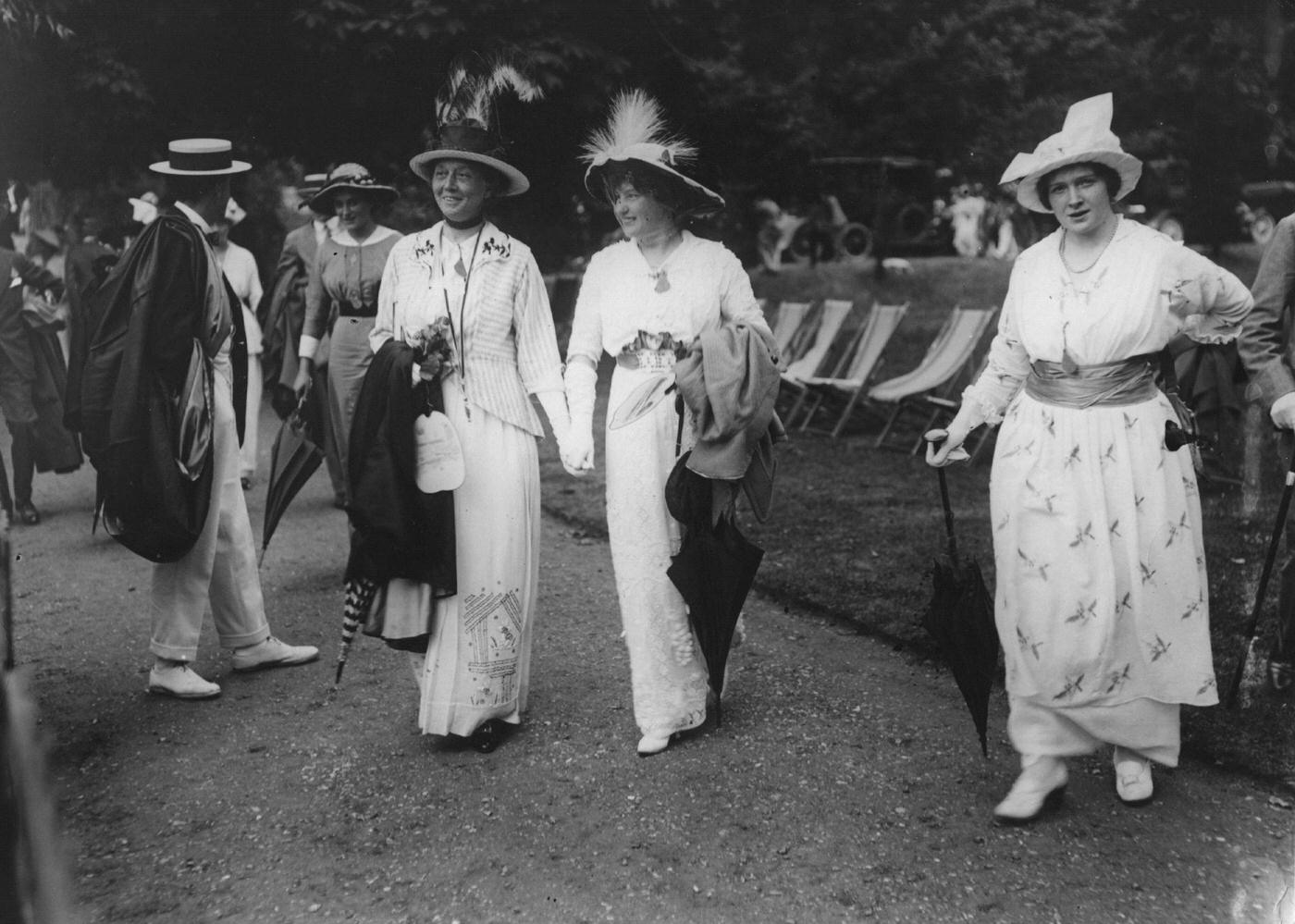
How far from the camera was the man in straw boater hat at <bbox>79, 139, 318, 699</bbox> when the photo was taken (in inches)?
166

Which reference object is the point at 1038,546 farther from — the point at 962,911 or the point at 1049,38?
the point at 1049,38

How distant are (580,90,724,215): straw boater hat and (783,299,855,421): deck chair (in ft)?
22.0

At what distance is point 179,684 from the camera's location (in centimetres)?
455

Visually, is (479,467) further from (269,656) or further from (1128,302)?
(1128,302)

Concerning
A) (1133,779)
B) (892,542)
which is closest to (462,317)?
(1133,779)

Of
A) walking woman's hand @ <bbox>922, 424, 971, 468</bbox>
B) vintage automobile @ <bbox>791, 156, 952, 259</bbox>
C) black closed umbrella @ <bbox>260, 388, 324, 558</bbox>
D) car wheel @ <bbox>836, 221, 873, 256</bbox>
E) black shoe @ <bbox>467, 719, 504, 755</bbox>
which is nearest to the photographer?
walking woman's hand @ <bbox>922, 424, 971, 468</bbox>

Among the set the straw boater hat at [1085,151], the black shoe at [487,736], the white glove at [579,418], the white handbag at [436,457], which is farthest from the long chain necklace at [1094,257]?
the black shoe at [487,736]

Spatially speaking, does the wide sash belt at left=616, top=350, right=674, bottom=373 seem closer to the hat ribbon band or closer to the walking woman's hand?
the walking woman's hand

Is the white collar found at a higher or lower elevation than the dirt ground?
higher

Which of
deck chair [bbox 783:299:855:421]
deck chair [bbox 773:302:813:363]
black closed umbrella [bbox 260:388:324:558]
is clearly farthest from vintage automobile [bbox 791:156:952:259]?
black closed umbrella [bbox 260:388:324:558]

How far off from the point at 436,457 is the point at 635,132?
3.86 feet

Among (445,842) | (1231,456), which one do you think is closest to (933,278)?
(1231,456)

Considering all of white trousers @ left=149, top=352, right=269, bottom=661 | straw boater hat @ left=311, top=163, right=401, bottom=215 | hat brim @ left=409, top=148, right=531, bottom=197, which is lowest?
white trousers @ left=149, top=352, right=269, bottom=661

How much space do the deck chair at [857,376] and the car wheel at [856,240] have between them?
8.49 meters
